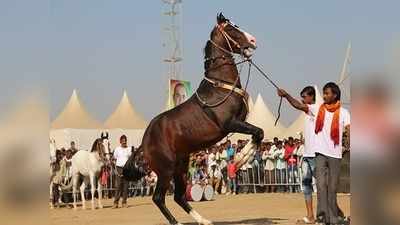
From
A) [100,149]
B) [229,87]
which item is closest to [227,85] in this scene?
[229,87]

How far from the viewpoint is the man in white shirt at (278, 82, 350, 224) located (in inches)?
309

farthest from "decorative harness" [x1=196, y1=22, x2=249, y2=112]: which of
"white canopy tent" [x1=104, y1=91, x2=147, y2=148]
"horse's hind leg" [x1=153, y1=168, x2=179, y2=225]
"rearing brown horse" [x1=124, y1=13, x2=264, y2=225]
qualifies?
"white canopy tent" [x1=104, y1=91, x2=147, y2=148]

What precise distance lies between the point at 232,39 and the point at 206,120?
4.31ft

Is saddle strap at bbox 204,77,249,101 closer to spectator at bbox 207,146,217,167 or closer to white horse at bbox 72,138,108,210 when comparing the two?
white horse at bbox 72,138,108,210

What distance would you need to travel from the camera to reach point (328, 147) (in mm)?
8008

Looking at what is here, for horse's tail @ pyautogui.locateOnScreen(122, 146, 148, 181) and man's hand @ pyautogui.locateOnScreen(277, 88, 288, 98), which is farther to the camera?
horse's tail @ pyautogui.locateOnScreen(122, 146, 148, 181)

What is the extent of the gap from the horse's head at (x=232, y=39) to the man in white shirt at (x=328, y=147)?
1568mm

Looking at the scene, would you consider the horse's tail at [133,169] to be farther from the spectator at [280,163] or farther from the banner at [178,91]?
the banner at [178,91]

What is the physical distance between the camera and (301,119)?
1192 inches
